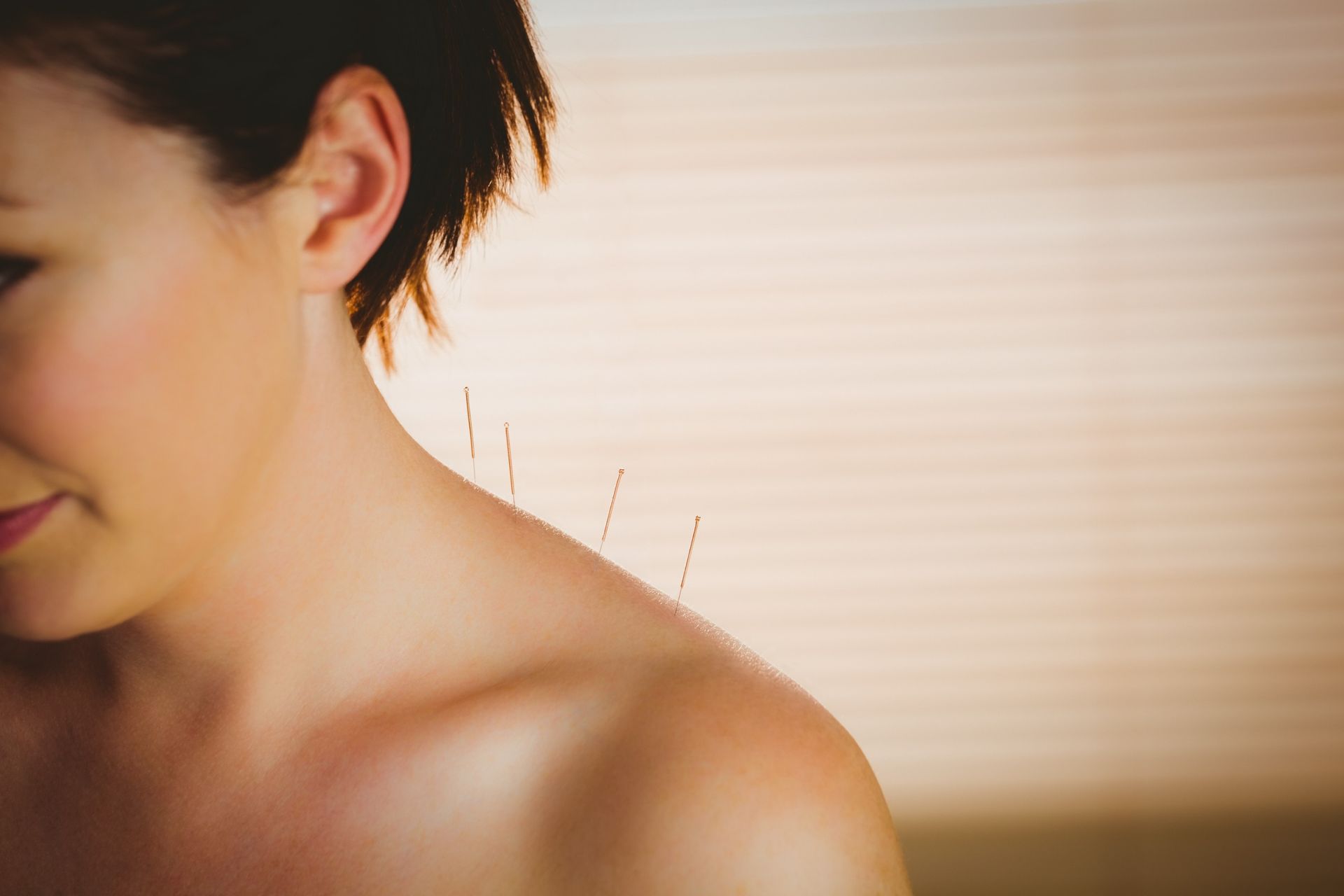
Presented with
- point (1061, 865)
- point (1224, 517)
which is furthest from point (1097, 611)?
point (1061, 865)

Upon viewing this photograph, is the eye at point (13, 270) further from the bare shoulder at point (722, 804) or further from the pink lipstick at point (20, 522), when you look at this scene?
the bare shoulder at point (722, 804)

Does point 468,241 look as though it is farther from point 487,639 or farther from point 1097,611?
point 1097,611

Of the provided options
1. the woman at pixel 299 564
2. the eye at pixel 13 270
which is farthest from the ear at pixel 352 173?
the eye at pixel 13 270

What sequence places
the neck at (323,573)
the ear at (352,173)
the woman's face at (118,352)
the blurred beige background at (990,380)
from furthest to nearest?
the blurred beige background at (990,380), the neck at (323,573), the ear at (352,173), the woman's face at (118,352)

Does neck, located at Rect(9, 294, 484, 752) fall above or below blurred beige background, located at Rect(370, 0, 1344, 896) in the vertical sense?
below

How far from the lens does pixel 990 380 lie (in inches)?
96.4

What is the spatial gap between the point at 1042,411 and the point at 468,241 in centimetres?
183

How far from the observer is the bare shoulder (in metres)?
0.70

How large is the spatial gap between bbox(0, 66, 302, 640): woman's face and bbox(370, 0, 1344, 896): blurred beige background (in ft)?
5.95

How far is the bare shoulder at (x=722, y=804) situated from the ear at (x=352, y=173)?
38cm

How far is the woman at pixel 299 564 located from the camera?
0.60 metres

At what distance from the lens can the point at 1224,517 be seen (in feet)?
8.00

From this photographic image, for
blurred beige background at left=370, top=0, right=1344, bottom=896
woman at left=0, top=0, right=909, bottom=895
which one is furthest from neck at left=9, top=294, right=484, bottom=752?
blurred beige background at left=370, top=0, right=1344, bottom=896

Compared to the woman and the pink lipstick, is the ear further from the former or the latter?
the pink lipstick
